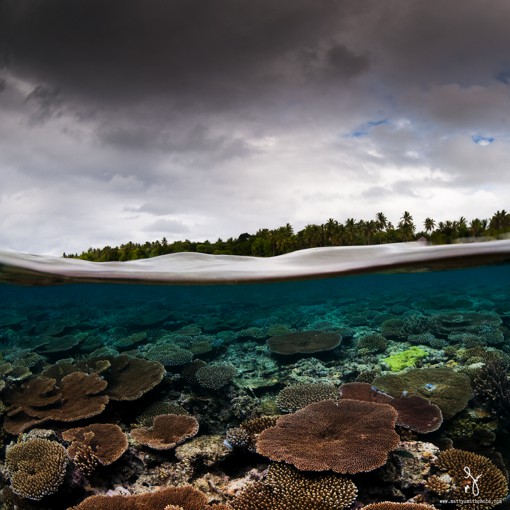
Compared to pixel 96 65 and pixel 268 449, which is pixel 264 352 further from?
pixel 96 65

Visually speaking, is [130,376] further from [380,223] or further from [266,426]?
[380,223]

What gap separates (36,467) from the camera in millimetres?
5523

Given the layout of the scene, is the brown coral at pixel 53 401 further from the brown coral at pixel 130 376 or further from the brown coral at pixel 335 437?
the brown coral at pixel 335 437

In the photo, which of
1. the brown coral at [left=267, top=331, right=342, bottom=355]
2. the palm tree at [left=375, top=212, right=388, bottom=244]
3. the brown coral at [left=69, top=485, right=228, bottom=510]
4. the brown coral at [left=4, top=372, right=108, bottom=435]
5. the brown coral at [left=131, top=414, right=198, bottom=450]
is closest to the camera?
the brown coral at [left=69, top=485, right=228, bottom=510]

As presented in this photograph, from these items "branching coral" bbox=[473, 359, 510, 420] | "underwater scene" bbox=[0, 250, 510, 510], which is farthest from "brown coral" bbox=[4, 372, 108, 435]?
"branching coral" bbox=[473, 359, 510, 420]

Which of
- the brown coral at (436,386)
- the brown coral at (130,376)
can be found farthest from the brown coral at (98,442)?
the brown coral at (436,386)

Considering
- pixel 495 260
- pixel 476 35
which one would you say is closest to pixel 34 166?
pixel 476 35

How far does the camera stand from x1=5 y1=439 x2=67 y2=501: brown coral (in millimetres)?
5172

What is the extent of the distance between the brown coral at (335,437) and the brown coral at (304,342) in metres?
5.42

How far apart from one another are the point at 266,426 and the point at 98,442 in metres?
3.02

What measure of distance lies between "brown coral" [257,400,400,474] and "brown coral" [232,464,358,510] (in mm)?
148

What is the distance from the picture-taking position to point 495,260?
17469 mm

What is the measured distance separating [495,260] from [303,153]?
12843 mm

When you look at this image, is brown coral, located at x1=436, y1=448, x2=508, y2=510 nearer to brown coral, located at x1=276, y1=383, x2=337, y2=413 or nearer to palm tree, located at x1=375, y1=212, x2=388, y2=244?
brown coral, located at x1=276, y1=383, x2=337, y2=413
